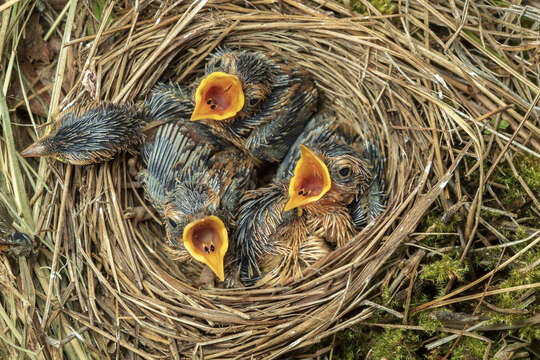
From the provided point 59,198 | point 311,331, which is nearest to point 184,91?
point 59,198

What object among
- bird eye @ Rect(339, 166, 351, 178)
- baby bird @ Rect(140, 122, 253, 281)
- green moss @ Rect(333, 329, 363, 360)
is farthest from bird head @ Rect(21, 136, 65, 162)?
green moss @ Rect(333, 329, 363, 360)

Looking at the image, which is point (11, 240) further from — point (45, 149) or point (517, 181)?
point (517, 181)

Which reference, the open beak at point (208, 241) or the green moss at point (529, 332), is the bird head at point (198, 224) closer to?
the open beak at point (208, 241)

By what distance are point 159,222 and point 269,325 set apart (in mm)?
739

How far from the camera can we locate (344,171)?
80.8 inches

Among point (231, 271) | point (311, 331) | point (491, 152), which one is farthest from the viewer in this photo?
point (231, 271)

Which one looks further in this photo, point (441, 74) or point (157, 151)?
point (157, 151)

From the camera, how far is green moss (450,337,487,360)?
1.83 meters

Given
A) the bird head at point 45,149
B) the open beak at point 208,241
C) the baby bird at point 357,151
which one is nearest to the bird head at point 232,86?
the baby bird at point 357,151

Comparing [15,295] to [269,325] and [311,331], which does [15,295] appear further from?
[311,331]

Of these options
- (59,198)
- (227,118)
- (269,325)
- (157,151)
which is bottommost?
(269,325)

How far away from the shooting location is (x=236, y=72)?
7.13 feet

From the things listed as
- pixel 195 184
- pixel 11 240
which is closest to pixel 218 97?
pixel 195 184

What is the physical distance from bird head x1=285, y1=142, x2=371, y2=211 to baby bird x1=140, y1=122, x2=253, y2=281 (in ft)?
1.09
